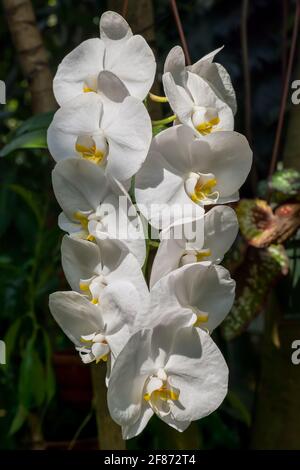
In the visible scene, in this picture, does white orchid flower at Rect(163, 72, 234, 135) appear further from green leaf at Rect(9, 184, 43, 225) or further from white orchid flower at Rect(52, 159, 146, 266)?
green leaf at Rect(9, 184, 43, 225)

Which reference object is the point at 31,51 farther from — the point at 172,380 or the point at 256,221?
the point at 172,380

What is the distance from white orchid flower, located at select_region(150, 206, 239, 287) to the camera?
539mm

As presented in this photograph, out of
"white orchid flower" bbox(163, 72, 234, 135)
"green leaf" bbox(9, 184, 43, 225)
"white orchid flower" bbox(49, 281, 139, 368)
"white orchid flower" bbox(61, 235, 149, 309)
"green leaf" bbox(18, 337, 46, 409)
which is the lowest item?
"green leaf" bbox(18, 337, 46, 409)

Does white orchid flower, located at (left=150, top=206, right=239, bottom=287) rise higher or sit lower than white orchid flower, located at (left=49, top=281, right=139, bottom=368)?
higher

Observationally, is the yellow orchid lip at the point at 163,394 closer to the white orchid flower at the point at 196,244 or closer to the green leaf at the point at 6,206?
the white orchid flower at the point at 196,244

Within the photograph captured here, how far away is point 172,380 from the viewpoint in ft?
1.77

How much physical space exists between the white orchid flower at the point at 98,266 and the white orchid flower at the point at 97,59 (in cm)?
13

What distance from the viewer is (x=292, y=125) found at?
3.33ft

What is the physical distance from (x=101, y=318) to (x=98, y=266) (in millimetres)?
48

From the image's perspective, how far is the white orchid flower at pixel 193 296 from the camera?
20.6 inches

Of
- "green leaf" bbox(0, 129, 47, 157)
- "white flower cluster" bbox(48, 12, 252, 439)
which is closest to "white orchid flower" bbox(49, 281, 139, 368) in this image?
"white flower cluster" bbox(48, 12, 252, 439)

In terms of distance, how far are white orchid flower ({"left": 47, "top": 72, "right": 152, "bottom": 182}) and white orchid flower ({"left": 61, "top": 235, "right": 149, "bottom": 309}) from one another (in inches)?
2.3
